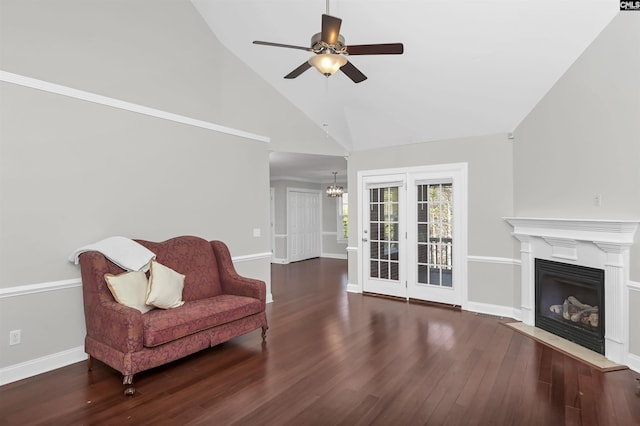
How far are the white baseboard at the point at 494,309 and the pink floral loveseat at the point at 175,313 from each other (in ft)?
9.28

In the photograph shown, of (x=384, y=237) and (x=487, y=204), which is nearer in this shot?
(x=487, y=204)

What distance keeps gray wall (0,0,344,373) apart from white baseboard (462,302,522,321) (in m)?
3.04

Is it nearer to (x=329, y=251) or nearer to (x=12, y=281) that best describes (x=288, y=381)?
(x=12, y=281)

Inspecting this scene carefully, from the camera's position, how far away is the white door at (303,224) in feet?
31.3

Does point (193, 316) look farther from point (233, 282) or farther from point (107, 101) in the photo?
point (107, 101)

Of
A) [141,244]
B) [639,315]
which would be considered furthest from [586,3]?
[141,244]

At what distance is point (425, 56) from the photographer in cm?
392

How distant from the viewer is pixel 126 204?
3637 mm

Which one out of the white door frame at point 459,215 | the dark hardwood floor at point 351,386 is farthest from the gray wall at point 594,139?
the dark hardwood floor at point 351,386

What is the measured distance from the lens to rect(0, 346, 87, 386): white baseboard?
284 centimetres

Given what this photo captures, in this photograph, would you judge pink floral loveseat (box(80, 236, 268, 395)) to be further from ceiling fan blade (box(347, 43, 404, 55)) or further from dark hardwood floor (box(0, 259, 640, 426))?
ceiling fan blade (box(347, 43, 404, 55))

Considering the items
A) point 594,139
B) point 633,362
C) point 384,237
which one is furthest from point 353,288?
point 594,139

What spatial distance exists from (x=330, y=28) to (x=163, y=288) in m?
2.53

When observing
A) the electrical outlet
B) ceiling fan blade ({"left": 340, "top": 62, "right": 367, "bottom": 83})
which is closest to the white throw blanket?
the electrical outlet
